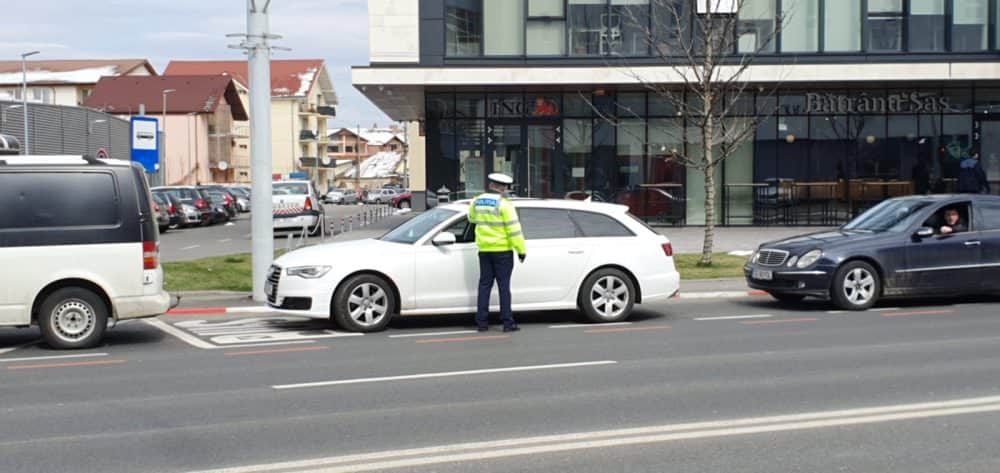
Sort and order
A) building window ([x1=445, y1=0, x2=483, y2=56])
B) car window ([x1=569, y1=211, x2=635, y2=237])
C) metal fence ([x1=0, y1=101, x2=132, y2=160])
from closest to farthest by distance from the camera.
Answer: car window ([x1=569, y1=211, x2=635, y2=237]) < building window ([x1=445, y1=0, x2=483, y2=56]) < metal fence ([x1=0, y1=101, x2=132, y2=160])

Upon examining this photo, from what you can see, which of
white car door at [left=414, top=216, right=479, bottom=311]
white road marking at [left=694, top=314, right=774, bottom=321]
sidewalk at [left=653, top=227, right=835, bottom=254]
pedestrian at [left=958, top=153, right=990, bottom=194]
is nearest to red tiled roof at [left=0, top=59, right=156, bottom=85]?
sidewalk at [left=653, top=227, right=835, bottom=254]

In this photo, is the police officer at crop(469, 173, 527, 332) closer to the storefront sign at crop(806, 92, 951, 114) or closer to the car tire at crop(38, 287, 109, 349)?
the car tire at crop(38, 287, 109, 349)

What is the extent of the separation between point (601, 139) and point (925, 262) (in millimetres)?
17064

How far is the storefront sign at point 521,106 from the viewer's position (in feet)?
103

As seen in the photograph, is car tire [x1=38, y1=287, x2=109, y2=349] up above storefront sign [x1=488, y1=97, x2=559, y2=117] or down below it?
below

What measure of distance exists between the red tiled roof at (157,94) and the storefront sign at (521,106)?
60002mm

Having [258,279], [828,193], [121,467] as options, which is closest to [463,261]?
[258,279]

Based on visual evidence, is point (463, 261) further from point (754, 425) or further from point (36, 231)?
point (754, 425)

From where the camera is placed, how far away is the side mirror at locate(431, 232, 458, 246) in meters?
13.3

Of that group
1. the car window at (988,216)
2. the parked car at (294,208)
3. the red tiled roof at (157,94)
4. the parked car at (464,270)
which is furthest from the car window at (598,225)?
the red tiled roof at (157,94)

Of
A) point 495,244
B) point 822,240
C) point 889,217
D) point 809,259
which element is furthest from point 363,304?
point 889,217

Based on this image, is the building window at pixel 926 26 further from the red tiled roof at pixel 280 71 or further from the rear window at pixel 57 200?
the red tiled roof at pixel 280 71

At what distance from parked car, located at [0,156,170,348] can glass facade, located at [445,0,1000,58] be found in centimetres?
1919

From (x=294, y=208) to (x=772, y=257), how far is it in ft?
67.2
